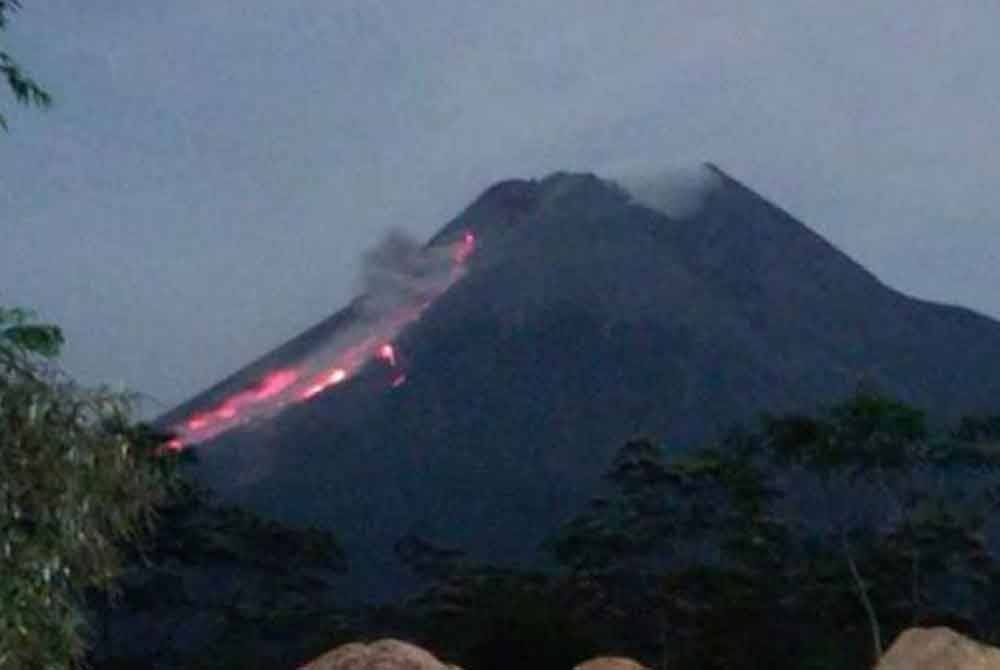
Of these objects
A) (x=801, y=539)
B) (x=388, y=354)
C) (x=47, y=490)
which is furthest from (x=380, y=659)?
(x=388, y=354)

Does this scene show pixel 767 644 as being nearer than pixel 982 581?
Yes

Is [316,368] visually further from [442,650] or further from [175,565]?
[442,650]

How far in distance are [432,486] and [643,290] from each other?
996 inches

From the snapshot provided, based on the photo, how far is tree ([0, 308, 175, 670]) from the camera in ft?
35.7

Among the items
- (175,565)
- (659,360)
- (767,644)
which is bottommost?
(767,644)

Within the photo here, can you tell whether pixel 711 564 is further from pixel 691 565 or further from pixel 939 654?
pixel 939 654

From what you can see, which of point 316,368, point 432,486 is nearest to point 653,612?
point 432,486

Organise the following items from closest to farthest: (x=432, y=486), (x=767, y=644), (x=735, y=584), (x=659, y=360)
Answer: (x=767, y=644), (x=735, y=584), (x=432, y=486), (x=659, y=360)

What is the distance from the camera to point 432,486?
12588 cm

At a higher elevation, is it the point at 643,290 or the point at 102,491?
the point at 643,290

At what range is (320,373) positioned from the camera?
144 meters

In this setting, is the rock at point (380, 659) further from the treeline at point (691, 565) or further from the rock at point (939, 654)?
the treeline at point (691, 565)

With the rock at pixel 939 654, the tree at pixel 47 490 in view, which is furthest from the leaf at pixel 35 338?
the rock at pixel 939 654

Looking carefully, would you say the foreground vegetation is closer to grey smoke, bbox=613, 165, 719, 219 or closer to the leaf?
the leaf
